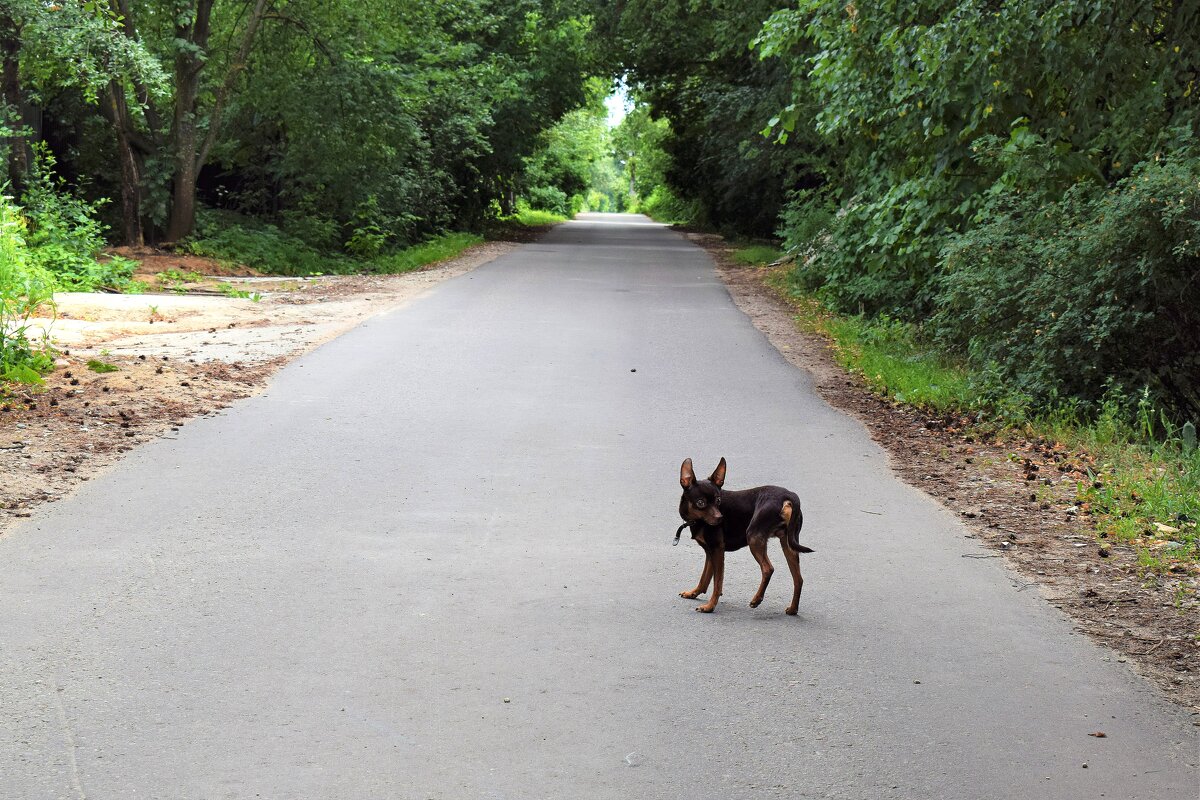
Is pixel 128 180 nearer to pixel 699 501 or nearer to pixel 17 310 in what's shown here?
pixel 17 310

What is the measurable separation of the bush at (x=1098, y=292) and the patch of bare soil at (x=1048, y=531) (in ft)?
3.39

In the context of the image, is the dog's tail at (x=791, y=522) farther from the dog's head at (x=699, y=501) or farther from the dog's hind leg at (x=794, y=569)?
the dog's head at (x=699, y=501)

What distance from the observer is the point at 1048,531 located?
6.91 m

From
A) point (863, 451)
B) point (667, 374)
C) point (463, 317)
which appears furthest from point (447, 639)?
point (463, 317)

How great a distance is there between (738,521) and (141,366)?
838 centimetres

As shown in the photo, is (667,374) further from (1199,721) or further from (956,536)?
(1199,721)

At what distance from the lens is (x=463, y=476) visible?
7.91 m

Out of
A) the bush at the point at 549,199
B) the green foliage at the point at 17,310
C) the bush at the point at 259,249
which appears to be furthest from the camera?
the bush at the point at 549,199

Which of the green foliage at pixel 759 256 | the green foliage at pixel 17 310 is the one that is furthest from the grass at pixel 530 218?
the green foliage at pixel 17 310

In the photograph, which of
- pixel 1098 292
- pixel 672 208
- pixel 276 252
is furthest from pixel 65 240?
pixel 672 208

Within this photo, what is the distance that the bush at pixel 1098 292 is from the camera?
9.45m

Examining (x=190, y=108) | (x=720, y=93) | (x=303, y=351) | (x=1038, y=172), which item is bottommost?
(x=303, y=351)

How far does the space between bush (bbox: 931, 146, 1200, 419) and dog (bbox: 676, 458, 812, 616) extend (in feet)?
17.9

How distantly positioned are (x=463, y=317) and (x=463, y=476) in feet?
29.9
